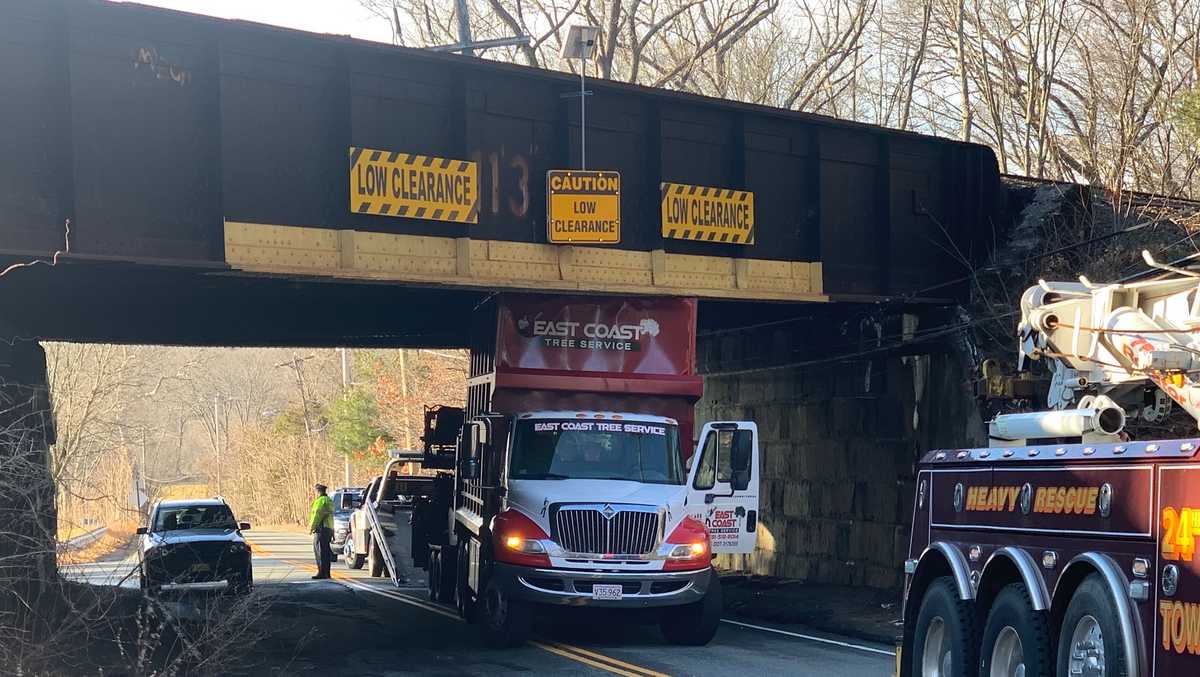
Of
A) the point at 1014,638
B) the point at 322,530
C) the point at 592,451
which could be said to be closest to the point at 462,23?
the point at 322,530

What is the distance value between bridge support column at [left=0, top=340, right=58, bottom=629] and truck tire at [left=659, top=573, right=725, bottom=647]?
6.76m

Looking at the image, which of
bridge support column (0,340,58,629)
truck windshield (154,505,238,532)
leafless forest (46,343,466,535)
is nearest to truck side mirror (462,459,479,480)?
bridge support column (0,340,58,629)

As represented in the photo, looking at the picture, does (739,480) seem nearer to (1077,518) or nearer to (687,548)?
(687,548)

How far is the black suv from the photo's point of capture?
73.4 ft

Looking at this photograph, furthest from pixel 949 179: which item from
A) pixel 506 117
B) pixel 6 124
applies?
pixel 6 124

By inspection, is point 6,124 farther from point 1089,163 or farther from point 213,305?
point 1089,163

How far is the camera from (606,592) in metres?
16.0

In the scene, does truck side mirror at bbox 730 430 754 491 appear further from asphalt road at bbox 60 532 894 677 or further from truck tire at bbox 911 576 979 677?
truck tire at bbox 911 576 979 677

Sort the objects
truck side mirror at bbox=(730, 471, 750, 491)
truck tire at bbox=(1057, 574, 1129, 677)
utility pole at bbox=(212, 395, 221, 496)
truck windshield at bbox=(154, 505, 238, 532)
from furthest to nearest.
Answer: utility pole at bbox=(212, 395, 221, 496) < truck windshield at bbox=(154, 505, 238, 532) < truck side mirror at bbox=(730, 471, 750, 491) < truck tire at bbox=(1057, 574, 1129, 677)

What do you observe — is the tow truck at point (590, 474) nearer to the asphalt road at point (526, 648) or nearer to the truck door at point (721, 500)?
the truck door at point (721, 500)

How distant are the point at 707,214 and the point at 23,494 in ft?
34.9

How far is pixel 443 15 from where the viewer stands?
140 feet

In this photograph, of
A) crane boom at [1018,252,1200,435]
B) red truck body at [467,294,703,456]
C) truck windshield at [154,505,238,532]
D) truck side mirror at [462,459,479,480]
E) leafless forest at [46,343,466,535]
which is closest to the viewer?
crane boom at [1018,252,1200,435]

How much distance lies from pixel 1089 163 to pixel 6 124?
83.8ft
